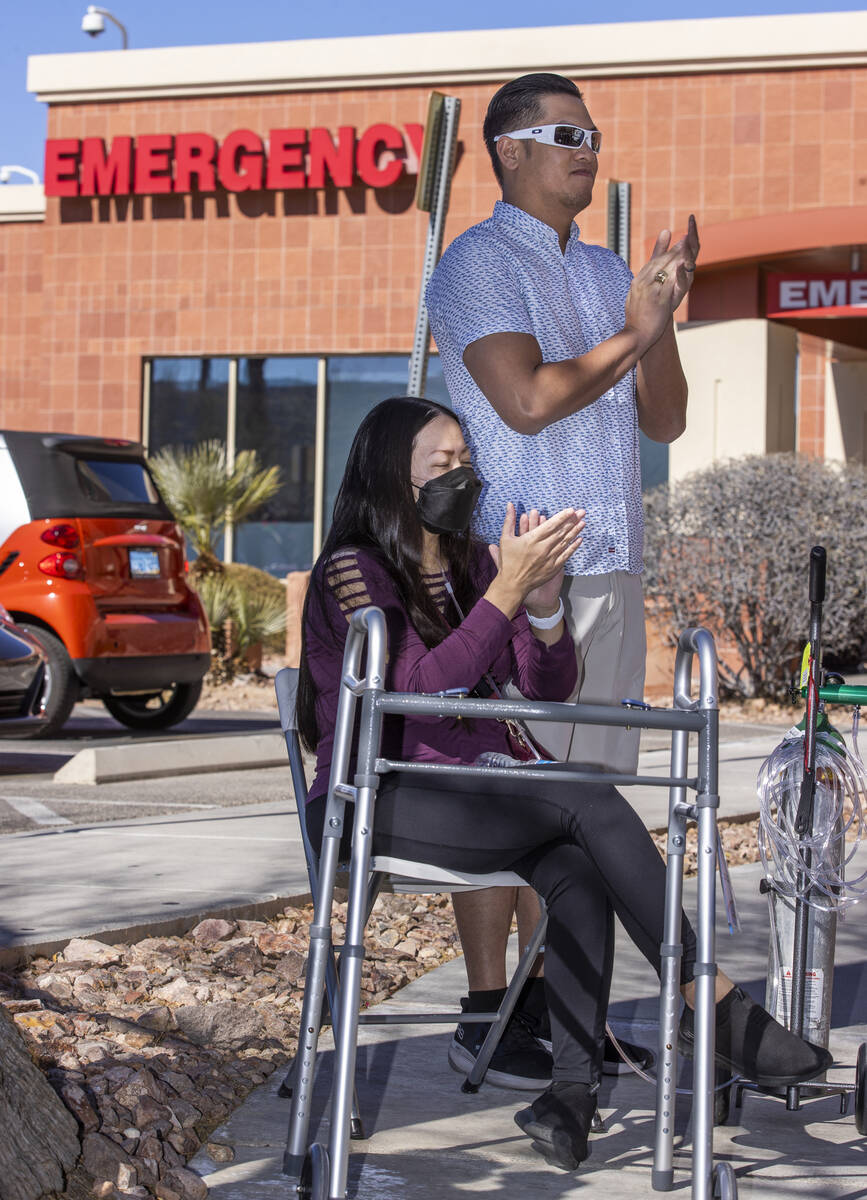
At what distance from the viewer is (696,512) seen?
44.3 feet

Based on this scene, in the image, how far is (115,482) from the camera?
10.7 m

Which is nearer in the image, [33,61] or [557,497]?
[557,497]

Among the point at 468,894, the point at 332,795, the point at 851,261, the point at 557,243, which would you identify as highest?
the point at 851,261

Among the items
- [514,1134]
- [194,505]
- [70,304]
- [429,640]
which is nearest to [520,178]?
[429,640]

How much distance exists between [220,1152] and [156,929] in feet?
5.32

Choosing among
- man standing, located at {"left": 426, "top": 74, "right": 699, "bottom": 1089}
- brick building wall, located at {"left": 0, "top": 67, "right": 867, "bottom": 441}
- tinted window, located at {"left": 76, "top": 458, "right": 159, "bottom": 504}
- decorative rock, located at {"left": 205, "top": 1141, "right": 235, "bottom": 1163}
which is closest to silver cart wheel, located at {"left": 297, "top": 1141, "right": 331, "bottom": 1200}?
decorative rock, located at {"left": 205, "top": 1141, "right": 235, "bottom": 1163}

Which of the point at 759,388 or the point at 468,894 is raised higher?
the point at 759,388

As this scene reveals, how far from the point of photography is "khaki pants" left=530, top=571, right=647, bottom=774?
329cm

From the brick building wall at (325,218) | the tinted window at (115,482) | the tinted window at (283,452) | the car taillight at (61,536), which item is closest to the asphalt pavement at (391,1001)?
the car taillight at (61,536)

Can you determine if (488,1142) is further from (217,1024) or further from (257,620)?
(257,620)

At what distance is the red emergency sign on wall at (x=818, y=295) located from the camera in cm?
1555

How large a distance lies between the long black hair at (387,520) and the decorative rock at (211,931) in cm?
142

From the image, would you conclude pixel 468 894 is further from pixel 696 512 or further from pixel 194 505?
pixel 194 505

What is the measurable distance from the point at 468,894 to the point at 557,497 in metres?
0.87
